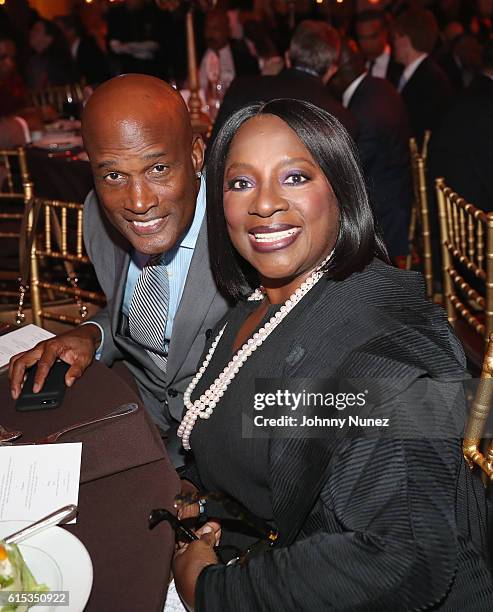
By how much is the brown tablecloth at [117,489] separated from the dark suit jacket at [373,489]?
5.5 inches

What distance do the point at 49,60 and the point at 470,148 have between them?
6.04 meters

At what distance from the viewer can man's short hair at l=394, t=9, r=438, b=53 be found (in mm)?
5855

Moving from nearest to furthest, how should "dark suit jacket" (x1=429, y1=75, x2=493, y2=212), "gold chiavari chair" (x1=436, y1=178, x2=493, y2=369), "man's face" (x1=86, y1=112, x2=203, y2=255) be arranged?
1. "man's face" (x1=86, y1=112, x2=203, y2=255)
2. "gold chiavari chair" (x1=436, y1=178, x2=493, y2=369)
3. "dark suit jacket" (x1=429, y1=75, x2=493, y2=212)

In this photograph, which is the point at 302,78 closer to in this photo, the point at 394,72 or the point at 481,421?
the point at 394,72

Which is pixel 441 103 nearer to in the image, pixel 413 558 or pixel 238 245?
pixel 238 245

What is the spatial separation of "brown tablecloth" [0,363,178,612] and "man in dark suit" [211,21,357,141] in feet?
9.17

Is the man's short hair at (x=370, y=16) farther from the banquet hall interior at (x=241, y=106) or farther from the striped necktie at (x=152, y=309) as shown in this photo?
the striped necktie at (x=152, y=309)

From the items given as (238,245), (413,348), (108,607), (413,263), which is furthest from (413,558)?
(413,263)

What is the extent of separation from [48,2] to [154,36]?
160 inches

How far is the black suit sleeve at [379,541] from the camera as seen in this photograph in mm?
1119

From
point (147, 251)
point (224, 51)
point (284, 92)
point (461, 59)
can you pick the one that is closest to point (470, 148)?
point (284, 92)

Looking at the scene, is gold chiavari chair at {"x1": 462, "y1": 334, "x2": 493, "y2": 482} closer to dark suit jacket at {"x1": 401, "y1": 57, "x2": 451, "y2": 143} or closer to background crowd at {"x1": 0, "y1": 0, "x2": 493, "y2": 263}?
background crowd at {"x1": 0, "y1": 0, "x2": 493, "y2": 263}

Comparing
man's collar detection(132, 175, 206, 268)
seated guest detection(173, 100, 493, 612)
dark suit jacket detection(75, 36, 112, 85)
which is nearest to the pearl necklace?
seated guest detection(173, 100, 493, 612)

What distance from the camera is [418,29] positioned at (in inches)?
232
